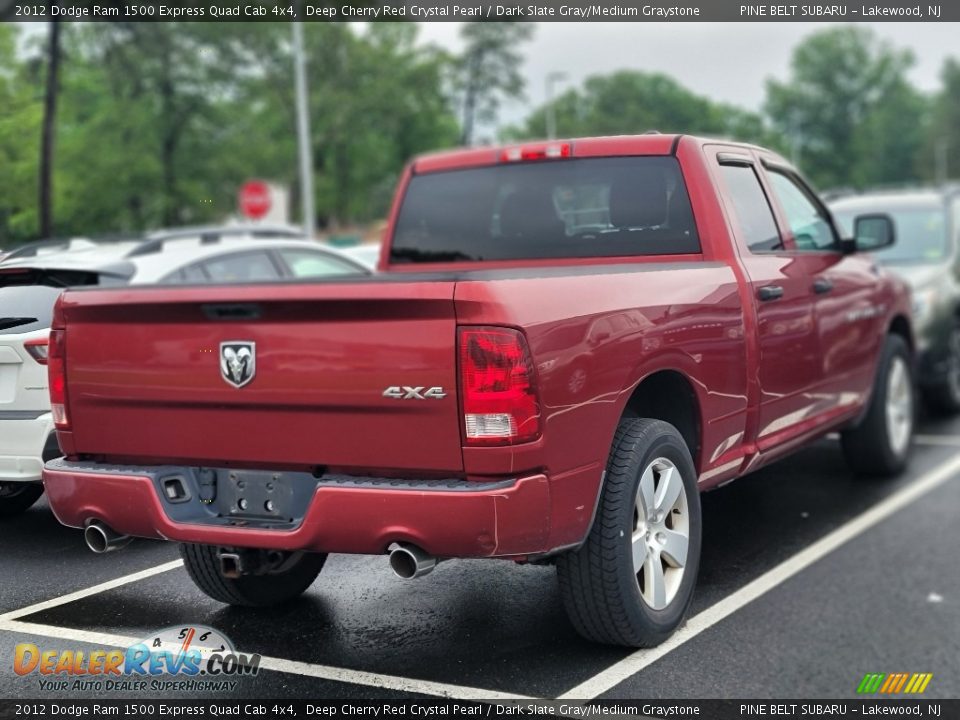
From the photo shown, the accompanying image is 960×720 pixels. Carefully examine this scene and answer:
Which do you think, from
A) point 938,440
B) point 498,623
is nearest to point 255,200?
point 938,440

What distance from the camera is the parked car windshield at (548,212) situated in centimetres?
507

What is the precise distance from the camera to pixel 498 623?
4438mm

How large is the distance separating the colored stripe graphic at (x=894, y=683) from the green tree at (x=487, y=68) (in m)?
50.8

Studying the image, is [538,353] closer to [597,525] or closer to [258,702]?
[597,525]

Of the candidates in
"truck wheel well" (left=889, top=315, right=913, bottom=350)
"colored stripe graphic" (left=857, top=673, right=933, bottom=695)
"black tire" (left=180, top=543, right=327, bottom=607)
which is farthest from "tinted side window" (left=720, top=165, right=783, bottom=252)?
"black tire" (left=180, top=543, right=327, bottom=607)

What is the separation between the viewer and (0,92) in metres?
5.36

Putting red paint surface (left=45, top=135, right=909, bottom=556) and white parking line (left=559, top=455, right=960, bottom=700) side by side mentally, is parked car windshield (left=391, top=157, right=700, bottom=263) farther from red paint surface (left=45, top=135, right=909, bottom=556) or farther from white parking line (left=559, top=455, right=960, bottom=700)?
white parking line (left=559, top=455, right=960, bottom=700)

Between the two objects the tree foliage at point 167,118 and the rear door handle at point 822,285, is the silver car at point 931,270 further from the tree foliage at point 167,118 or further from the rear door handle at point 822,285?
the tree foliage at point 167,118

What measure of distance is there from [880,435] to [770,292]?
2.36m

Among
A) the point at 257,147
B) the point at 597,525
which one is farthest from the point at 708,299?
the point at 257,147

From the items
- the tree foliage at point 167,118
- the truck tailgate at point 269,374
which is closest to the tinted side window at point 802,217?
the truck tailgate at point 269,374

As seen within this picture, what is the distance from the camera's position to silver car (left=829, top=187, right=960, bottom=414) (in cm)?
917

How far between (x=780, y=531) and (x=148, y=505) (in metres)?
3.53

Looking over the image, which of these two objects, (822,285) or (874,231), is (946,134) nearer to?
(874,231)
